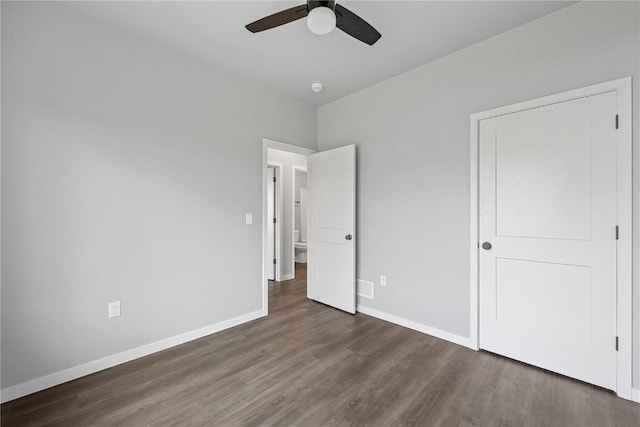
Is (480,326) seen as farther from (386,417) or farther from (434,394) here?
(386,417)

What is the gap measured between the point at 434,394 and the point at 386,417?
432mm

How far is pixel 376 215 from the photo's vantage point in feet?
10.6

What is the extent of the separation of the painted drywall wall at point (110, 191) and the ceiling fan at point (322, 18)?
1.31 meters

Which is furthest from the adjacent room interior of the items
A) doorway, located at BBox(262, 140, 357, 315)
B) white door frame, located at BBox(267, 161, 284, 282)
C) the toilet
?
the toilet

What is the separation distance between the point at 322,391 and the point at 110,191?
87.0 inches

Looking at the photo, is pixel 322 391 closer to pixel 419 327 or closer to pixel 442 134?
pixel 419 327

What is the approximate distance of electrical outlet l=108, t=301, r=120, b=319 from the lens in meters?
2.21

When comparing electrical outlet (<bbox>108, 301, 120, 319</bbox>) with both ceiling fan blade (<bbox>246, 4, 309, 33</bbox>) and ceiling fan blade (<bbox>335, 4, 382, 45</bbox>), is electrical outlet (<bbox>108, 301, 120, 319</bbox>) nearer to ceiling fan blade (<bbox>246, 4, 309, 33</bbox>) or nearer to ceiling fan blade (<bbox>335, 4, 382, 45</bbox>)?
ceiling fan blade (<bbox>246, 4, 309, 33</bbox>)

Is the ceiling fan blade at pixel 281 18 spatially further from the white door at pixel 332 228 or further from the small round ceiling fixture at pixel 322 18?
the white door at pixel 332 228

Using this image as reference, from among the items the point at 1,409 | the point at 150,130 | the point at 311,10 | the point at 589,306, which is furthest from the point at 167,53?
the point at 589,306

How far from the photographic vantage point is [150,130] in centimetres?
242

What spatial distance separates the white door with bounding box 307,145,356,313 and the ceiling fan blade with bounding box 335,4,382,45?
1537 mm

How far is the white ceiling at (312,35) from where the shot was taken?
201 centimetres

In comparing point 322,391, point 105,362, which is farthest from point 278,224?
point 322,391
